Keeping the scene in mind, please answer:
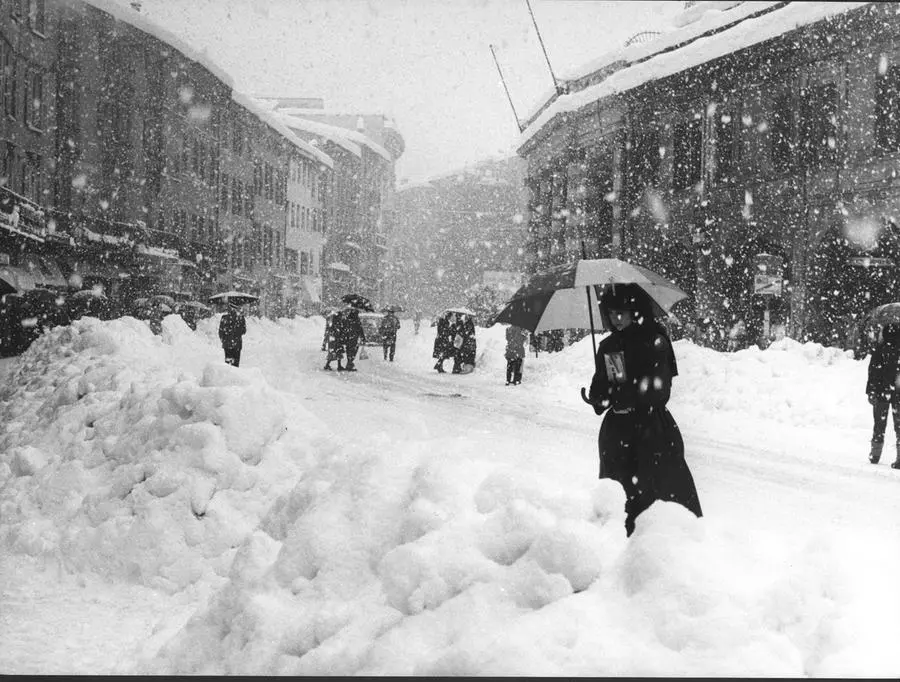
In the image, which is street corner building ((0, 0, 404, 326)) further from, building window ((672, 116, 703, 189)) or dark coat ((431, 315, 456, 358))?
building window ((672, 116, 703, 189))

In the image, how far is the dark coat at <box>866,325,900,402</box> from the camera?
1086cm

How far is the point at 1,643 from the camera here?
16.8 feet

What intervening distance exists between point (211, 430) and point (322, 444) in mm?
1039

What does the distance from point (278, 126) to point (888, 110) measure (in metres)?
37.1

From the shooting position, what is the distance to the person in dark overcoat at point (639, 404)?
5.32 meters

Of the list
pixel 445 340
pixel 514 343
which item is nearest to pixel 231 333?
pixel 514 343

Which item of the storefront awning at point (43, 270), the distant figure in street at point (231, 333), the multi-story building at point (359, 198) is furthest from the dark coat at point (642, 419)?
the multi-story building at point (359, 198)

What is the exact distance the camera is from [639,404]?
5352 mm

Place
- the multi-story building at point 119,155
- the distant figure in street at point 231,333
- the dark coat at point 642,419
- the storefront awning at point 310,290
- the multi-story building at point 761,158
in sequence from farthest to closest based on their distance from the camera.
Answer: the storefront awning at point 310,290, the multi-story building at point 119,155, the multi-story building at point 761,158, the distant figure in street at point 231,333, the dark coat at point 642,419

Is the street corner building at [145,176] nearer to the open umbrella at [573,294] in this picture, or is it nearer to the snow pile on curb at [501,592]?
the open umbrella at [573,294]

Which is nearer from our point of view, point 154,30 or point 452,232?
point 154,30

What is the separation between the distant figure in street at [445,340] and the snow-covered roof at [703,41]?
11.8 metres

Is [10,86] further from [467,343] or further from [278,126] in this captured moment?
[278,126]

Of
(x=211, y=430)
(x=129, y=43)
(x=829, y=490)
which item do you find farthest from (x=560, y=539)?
(x=129, y=43)
